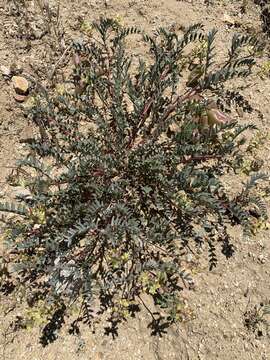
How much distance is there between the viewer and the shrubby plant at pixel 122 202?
341 cm

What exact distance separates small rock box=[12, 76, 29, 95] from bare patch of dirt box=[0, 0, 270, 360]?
8 cm

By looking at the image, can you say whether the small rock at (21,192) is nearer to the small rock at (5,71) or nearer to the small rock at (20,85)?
the small rock at (20,85)

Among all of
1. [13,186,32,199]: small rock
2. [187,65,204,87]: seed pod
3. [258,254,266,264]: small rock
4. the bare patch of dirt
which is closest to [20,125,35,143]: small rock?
the bare patch of dirt

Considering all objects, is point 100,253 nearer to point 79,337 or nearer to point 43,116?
point 79,337

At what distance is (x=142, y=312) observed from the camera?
11.4 feet

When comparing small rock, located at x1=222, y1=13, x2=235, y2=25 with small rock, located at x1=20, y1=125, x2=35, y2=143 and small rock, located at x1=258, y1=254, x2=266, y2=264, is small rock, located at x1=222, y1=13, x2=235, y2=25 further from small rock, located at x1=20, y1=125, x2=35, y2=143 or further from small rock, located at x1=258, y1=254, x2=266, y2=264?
small rock, located at x1=258, y1=254, x2=266, y2=264

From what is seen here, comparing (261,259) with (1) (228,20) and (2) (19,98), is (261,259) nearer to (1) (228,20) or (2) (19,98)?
(2) (19,98)

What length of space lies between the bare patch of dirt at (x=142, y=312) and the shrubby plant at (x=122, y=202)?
0.12 metres

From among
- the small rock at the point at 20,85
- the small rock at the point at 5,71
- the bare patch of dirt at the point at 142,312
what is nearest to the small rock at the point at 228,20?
the bare patch of dirt at the point at 142,312

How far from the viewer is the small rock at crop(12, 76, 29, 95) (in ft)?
14.4

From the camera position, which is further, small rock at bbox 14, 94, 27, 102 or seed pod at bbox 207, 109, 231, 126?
small rock at bbox 14, 94, 27, 102

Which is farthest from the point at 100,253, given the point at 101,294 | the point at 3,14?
the point at 3,14

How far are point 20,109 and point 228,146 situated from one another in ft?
6.72

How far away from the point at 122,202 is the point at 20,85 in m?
1.63
